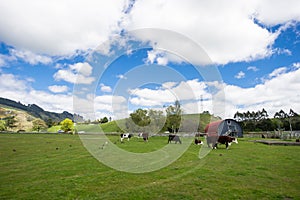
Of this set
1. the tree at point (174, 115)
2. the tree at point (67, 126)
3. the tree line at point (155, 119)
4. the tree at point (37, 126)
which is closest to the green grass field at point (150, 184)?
the tree at point (174, 115)

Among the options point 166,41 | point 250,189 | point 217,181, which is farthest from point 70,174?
point 166,41

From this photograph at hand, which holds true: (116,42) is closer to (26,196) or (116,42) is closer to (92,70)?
(92,70)

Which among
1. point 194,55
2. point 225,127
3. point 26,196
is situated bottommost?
point 26,196

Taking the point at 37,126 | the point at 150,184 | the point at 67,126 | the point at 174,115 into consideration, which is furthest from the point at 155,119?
the point at 37,126

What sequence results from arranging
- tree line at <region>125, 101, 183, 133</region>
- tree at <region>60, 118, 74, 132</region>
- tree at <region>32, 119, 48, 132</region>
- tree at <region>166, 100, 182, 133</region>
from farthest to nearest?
tree at <region>32, 119, 48, 132</region> < tree at <region>60, 118, 74, 132</region> < tree line at <region>125, 101, 183, 133</region> < tree at <region>166, 100, 182, 133</region>

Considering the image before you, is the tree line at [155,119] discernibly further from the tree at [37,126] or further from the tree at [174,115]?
the tree at [37,126]

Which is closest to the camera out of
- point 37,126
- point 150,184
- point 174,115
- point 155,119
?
point 150,184

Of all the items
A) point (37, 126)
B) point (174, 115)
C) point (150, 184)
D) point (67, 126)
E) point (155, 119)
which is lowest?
point (150, 184)

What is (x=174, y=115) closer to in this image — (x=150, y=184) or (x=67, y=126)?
(x=150, y=184)

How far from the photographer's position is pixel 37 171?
10.0 meters

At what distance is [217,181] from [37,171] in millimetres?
7879

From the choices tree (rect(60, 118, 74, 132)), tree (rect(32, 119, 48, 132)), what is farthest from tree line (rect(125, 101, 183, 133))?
tree (rect(32, 119, 48, 132))

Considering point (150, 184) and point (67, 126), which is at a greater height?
point (67, 126)

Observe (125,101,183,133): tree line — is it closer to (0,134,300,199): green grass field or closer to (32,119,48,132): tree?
(0,134,300,199): green grass field
